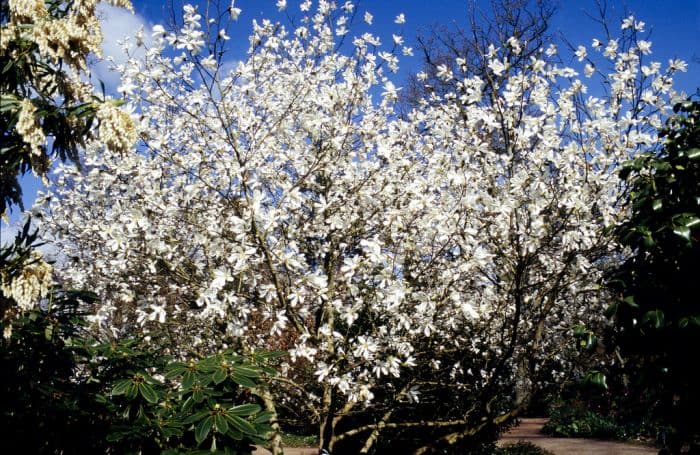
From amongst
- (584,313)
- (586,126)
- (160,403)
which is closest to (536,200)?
(586,126)

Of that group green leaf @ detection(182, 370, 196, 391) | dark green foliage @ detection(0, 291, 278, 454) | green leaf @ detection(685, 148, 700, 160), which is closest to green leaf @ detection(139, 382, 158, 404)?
dark green foliage @ detection(0, 291, 278, 454)

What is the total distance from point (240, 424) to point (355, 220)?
7.00 ft

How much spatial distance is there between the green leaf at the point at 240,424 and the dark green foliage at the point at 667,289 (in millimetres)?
2160

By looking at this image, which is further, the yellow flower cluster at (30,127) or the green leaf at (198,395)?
the green leaf at (198,395)

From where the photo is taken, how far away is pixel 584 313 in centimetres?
559

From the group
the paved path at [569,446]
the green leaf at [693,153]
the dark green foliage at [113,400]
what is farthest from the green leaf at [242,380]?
the paved path at [569,446]

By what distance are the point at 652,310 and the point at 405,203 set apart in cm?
236

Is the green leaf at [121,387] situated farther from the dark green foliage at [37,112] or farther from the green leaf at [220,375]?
the dark green foliage at [37,112]

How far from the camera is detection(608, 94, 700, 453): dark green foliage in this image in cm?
290

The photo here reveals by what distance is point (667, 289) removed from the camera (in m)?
3.02

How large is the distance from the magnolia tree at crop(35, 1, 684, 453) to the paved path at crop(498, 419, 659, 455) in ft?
22.6

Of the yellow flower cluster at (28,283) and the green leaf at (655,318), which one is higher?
the yellow flower cluster at (28,283)

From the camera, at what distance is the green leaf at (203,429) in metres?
2.89

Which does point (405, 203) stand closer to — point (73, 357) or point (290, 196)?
point (290, 196)
